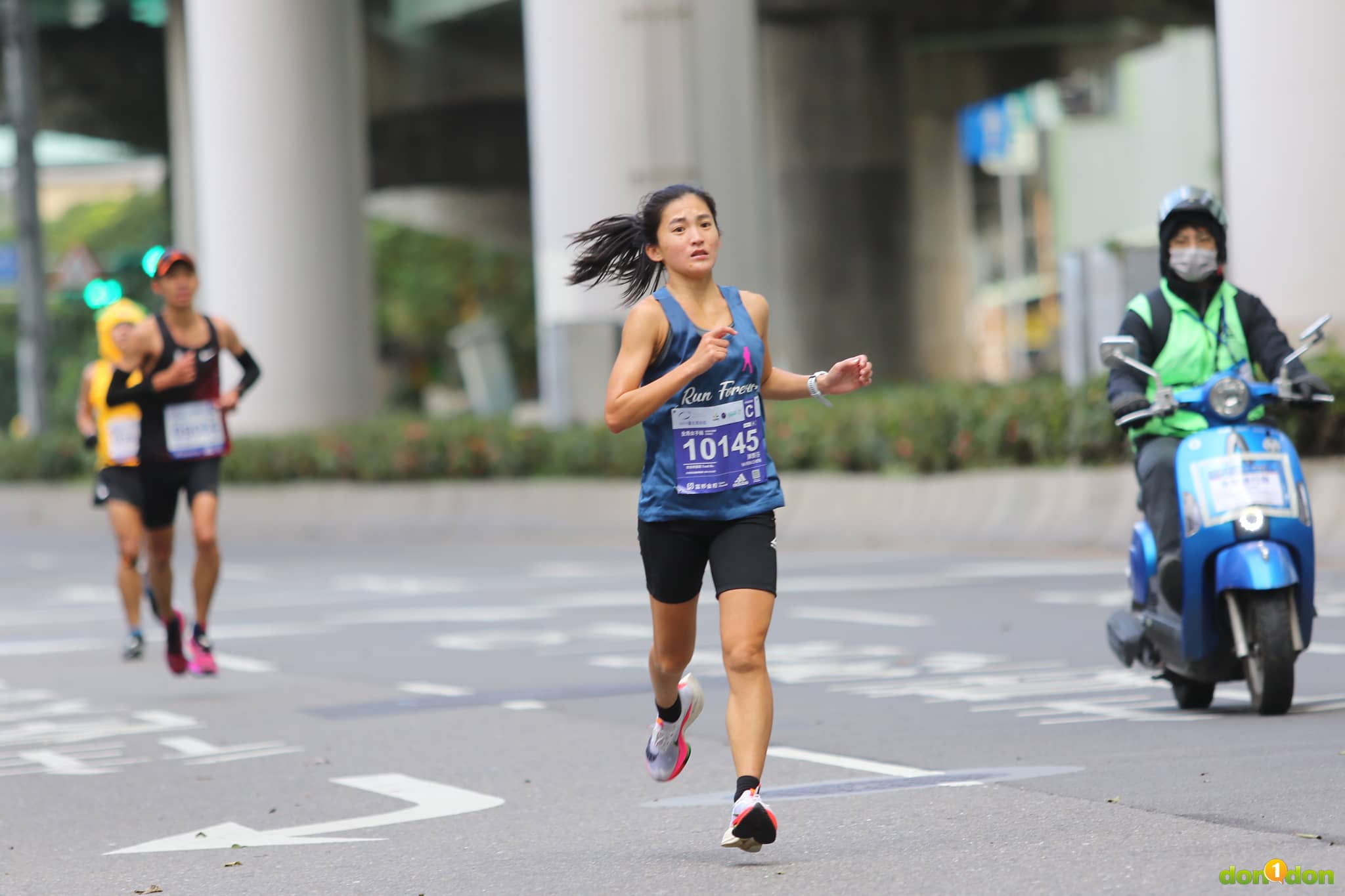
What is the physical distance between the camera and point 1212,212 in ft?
29.5

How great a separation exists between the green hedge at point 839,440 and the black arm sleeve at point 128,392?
6094 mm

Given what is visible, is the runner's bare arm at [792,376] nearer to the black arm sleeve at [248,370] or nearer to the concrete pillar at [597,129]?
the black arm sleeve at [248,370]

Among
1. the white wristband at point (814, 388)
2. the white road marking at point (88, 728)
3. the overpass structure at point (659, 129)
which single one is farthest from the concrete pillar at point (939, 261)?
the white wristband at point (814, 388)

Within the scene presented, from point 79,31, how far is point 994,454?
3618cm

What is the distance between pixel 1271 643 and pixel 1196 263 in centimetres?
147

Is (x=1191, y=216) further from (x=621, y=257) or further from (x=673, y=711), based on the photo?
(x=673, y=711)

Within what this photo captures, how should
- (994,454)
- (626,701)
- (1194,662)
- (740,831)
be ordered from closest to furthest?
(740,831) < (1194,662) < (626,701) < (994,454)

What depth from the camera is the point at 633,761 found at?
8688 mm

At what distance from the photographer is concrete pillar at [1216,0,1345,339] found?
59.0ft

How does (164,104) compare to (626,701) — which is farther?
(164,104)

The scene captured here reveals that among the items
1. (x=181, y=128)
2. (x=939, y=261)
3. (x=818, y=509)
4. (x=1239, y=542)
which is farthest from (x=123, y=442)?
(x=181, y=128)

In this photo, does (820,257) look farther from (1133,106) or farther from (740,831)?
(1133,106)

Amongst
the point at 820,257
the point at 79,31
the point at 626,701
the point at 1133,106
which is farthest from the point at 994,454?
the point at 1133,106

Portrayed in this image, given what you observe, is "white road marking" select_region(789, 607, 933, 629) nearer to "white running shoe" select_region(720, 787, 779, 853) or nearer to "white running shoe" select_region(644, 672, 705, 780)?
"white running shoe" select_region(644, 672, 705, 780)
